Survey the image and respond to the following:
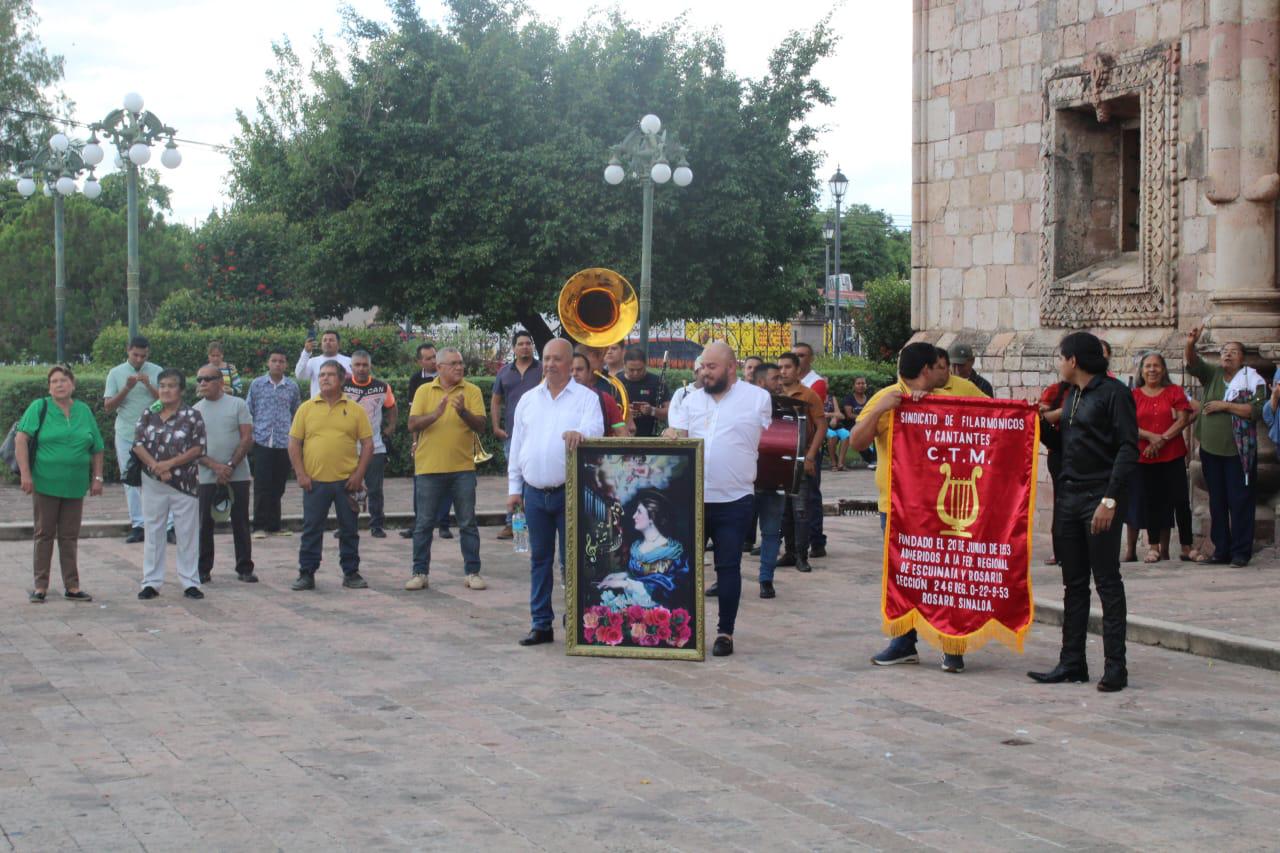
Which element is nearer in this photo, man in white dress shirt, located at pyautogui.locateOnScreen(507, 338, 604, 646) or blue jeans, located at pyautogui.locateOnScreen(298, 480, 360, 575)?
man in white dress shirt, located at pyautogui.locateOnScreen(507, 338, 604, 646)

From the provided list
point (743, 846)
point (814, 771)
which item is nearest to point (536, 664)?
point (814, 771)

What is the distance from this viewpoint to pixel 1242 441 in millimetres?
12836

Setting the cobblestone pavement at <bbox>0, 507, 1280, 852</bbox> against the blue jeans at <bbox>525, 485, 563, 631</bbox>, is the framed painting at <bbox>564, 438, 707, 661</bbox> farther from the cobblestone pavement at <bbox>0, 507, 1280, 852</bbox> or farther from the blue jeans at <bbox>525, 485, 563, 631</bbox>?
the blue jeans at <bbox>525, 485, 563, 631</bbox>

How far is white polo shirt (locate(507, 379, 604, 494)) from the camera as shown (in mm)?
9508

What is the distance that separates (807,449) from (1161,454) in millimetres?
2938

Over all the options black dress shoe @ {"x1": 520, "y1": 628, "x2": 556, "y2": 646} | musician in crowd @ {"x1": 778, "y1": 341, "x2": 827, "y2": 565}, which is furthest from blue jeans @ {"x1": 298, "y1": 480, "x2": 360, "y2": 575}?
musician in crowd @ {"x1": 778, "y1": 341, "x2": 827, "y2": 565}

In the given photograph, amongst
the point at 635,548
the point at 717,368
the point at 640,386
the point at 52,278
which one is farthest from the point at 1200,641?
the point at 52,278

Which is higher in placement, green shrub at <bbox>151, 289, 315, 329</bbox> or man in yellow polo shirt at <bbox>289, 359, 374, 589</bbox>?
green shrub at <bbox>151, 289, 315, 329</bbox>

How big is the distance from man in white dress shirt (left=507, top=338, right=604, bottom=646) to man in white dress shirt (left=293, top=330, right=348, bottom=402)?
232 inches

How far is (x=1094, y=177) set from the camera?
51.1 feet

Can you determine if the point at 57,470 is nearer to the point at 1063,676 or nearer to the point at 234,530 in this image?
the point at 234,530

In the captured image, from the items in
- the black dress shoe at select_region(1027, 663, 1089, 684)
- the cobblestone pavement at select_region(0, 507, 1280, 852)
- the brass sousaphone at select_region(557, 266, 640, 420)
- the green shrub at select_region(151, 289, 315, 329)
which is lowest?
the cobblestone pavement at select_region(0, 507, 1280, 852)

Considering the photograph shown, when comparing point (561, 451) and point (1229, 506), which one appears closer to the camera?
point (561, 451)

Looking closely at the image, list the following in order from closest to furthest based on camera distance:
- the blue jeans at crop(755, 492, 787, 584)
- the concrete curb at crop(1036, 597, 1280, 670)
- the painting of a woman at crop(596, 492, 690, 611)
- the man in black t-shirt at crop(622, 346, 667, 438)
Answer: the concrete curb at crop(1036, 597, 1280, 670), the painting of a woman at crop(596, 492, 690, 611), the blue jeans at crop(755, 492, 787, 584), the man in black t-shirt at crop(622, 346, 667, 438)
